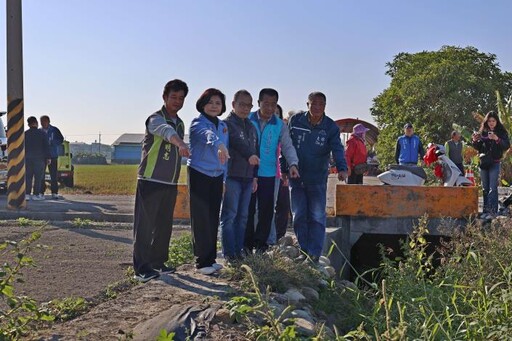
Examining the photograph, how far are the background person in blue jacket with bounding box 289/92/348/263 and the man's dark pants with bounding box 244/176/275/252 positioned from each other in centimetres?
42

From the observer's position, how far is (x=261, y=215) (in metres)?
7.47

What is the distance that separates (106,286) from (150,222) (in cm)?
66

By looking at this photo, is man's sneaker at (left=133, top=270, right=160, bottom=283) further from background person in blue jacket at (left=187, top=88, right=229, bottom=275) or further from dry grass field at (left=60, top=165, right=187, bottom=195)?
dry grass field at (left=60, top=165, right=187, bottom=195)

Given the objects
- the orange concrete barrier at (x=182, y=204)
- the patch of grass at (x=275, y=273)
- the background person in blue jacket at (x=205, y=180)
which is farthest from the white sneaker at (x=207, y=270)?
the orange concrete barrier at (x=182, y=204)

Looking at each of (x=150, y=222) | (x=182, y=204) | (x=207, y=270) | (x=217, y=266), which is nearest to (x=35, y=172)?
(x=182, y=204)

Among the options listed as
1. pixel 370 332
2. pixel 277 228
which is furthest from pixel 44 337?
pixel 277 228

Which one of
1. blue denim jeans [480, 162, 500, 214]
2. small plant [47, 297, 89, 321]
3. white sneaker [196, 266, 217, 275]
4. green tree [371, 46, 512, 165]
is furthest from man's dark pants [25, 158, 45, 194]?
green tree [371, 46, 512, 165]

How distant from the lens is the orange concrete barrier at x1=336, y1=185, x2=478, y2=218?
10539mm

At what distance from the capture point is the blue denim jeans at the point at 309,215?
774 cm

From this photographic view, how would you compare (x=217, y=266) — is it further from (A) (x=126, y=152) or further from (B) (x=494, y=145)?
(A) (x=126, y=152)

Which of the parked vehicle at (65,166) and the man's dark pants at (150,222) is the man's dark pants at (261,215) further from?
the parked vehicle at (65,166)

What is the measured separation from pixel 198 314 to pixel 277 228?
4.55m

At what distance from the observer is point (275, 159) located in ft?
24.5

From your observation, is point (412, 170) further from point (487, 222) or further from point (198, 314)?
point (198, 314)
